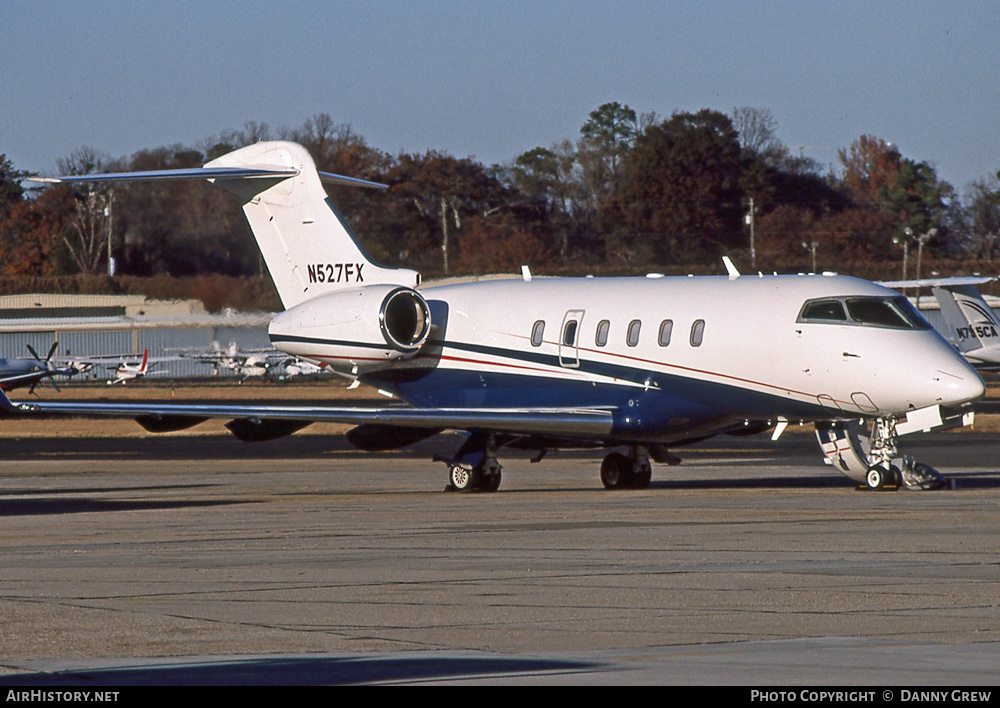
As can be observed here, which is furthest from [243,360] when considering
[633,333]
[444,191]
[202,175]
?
[633,333]

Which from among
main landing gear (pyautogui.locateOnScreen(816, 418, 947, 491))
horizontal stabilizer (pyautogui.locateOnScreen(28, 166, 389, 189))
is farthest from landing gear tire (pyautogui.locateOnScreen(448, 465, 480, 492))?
horizontal stabilizer (pyautogui.locateOnScreen(28, 166, 389, 189))

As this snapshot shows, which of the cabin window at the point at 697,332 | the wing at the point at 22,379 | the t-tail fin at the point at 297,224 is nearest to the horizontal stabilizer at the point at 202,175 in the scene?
the t-tail fin at the point at 297,224

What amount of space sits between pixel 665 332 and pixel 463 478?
4.04m

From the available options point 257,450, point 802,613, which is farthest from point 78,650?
point 257,450

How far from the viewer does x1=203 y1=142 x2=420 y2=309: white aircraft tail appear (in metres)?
25.4

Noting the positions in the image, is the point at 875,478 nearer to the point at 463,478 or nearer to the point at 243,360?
the point at 463,478

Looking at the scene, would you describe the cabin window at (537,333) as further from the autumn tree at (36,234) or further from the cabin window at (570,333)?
the autumn tree at (36,234)

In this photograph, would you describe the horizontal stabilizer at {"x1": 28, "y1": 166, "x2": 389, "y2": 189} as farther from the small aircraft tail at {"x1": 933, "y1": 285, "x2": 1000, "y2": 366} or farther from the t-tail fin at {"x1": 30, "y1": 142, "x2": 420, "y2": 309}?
the small aircraft tail at {"x1": 933, "y1": 285, "x2": 1000, "y2": 366}

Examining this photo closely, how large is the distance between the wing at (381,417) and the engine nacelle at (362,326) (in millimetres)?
2612

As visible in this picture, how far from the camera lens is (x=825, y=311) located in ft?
66.3

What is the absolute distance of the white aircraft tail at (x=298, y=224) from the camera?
25.4 m

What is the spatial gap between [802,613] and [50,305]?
5635cm

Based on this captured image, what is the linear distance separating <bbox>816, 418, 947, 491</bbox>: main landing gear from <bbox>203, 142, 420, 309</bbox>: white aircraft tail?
28.1 ft

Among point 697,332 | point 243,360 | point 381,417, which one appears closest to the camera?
point 381,417
